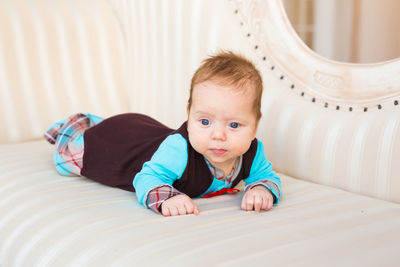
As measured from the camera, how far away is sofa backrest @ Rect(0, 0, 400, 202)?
1341 millimetres

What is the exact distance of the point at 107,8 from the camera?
2262 millimetres

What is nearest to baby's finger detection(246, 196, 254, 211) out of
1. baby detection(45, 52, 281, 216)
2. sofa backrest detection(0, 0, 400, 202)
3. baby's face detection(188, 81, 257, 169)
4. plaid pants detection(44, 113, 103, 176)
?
baby detection(45, 52, 281, 216)

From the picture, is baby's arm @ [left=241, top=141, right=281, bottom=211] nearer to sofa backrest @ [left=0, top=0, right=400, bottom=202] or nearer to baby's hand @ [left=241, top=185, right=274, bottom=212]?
baby's hand @ [left=241, top=185, right=274, bottom=212]

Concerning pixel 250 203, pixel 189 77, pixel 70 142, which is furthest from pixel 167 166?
pixel 189 77

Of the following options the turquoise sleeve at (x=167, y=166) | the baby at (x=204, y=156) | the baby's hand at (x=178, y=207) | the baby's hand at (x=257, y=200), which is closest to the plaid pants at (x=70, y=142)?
the baby at (x=204, y=156)

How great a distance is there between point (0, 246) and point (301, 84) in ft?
3.10

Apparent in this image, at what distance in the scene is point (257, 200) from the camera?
1136 mm

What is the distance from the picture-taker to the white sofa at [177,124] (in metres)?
0.94

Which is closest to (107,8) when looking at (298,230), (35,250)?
(35,250)

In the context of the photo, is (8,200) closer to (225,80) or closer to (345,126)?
(225,80)

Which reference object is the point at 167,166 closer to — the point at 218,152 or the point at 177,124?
the point at 218,152

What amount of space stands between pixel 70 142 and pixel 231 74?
665 millimetres

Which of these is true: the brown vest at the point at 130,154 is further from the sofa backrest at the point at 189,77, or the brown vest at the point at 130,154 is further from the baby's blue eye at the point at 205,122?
the sofa backrest at the point at 189,77

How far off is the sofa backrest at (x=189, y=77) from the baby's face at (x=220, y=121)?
35 centimetres
